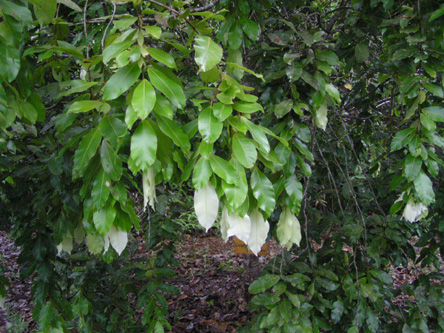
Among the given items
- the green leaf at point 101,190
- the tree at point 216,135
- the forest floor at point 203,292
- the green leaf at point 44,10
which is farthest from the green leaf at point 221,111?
the forest floor at point 203,292

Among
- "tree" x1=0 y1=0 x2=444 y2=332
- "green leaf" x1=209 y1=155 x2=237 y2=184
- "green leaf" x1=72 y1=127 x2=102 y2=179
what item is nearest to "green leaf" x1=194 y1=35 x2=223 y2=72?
"tree" x1=0 y1=0 x2=444 y2=332

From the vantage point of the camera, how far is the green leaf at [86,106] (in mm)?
882

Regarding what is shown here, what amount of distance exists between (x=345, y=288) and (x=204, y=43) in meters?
1.43

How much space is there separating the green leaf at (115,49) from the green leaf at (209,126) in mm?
238

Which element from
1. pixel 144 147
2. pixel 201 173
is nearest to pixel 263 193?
pixel 201 173

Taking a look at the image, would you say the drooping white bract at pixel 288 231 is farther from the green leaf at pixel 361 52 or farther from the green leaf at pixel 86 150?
the green leaf at pixel 361 52

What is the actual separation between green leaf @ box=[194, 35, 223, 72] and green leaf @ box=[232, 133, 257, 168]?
7.2 inches

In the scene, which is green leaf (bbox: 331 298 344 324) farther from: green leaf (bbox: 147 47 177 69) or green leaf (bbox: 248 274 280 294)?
green leaf (bbox: 147 47 177 69)

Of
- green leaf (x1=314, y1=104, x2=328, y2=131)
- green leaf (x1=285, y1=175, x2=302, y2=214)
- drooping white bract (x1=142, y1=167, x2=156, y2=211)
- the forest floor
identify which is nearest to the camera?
drooping white bract (x1=142, y1=167, x2=156, y2=211)

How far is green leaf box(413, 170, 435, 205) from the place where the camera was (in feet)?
4.63

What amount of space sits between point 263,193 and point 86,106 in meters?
0.51

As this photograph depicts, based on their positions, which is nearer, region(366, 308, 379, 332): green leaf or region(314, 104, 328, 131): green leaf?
region(314, 104, 328, 131): green leaf

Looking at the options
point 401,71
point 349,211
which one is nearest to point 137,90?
point 401,71

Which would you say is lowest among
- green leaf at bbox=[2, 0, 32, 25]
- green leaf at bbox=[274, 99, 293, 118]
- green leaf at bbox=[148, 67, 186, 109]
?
green leaf at bbox=[274, 99, 293, 118]
